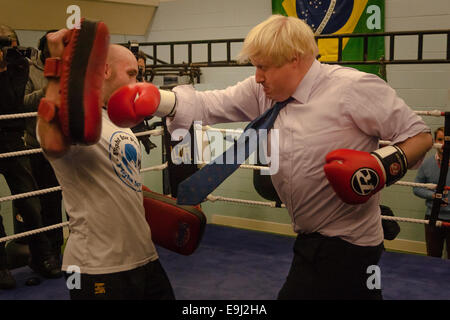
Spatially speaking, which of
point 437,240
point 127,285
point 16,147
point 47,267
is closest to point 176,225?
point 127,285

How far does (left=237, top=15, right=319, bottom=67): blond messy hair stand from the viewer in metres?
1.42

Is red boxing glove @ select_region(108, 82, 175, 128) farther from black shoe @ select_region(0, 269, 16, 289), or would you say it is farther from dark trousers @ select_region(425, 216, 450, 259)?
dark trousers @ select_region(425, 216, 450, 259)

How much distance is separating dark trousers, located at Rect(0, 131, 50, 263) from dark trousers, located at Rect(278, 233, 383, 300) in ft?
5.17

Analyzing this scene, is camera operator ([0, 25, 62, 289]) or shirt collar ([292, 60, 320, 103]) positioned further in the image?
camera operator ([0, 25, 62, 289])

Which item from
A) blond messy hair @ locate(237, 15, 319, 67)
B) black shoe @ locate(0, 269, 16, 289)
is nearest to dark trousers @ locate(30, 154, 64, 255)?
black shoe @ locate(0, 269, 16, 289)

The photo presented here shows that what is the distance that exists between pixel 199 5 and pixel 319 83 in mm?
4382

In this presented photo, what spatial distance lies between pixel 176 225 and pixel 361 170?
0.77 m

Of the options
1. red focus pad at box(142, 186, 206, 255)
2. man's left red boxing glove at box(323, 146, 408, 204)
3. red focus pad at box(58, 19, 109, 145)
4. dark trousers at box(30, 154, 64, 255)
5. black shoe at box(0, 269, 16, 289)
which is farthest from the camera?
dark trousers at box(30, 154, 64, 255)

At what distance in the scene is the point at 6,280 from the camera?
2.54 metres

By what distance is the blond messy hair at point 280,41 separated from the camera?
4.66ft

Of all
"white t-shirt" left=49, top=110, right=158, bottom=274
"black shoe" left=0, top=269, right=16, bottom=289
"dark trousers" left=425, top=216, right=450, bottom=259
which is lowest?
"dark trousers" left=425, top=216, right=450, bottom=259

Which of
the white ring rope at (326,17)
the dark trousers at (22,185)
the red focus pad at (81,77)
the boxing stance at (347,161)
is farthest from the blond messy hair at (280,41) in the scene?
the white ring rope at (326,17)

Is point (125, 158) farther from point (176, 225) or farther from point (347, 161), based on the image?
point (347, 161)
